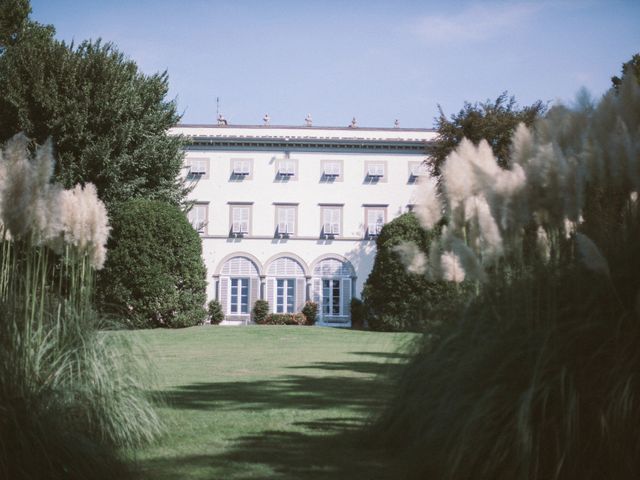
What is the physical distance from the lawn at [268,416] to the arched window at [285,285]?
21134mm

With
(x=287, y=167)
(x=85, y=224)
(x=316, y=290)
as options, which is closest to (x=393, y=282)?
(x=316, y=290)

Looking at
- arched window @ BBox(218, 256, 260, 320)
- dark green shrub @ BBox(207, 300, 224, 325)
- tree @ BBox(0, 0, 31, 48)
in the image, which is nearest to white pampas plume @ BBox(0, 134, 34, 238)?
tree @ BBox(0, 0, 31, 48)

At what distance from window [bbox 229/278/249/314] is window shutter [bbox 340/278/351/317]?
14.3 ft

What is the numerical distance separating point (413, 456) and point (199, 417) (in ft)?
8.12

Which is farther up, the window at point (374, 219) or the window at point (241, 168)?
the window at point (241, 168)

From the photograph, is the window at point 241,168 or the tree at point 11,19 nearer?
the tree at point 11,19

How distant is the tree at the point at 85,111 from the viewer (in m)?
18.4

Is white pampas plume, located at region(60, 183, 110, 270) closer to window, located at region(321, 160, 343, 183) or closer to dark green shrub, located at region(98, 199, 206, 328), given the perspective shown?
dark green shrub, located at region(98, 199, 206, 328)

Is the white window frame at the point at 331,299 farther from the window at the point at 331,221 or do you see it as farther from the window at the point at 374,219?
the window at the point at 374,219

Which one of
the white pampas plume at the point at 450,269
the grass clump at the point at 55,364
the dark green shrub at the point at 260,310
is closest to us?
the grass clump at the point at 55,364

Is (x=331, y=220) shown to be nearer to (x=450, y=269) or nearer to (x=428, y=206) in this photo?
(x=428, y=206)

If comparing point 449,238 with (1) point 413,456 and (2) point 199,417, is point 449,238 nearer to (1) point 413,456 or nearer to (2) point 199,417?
(1) point 413,456

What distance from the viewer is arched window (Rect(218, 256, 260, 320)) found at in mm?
31734

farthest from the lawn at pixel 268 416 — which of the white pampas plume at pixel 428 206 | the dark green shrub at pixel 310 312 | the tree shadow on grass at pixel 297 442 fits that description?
the dark green shrub at pixel 310 312
